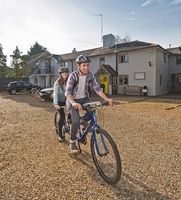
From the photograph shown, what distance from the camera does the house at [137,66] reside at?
20016mm

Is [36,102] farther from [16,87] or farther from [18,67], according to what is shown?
[18,67]

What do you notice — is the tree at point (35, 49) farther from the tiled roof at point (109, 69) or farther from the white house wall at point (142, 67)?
the white house wall at point (142, 67)

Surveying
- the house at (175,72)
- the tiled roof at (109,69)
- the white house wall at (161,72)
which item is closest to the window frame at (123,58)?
the tiled roof at (109,69)

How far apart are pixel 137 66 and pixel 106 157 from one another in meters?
19.0

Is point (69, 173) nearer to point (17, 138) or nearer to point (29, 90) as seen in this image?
point (17, 138)

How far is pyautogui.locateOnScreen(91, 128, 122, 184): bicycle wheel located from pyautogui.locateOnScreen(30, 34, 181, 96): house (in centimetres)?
1790

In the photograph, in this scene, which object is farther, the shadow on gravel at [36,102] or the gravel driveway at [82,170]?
the shadow on gravel at [36,102]

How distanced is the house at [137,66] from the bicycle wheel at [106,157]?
1790cm

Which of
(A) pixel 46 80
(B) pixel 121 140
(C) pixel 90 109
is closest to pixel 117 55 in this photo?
(A) pixel 46 80

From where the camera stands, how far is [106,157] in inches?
125

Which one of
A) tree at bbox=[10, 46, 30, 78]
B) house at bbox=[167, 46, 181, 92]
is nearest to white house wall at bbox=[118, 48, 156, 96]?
house at bbox=[167, 46, 181, 92]

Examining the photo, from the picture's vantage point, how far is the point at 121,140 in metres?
5.02

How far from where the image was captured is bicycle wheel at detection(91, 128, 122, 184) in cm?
285

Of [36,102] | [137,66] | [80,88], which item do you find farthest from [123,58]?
[80,88]
